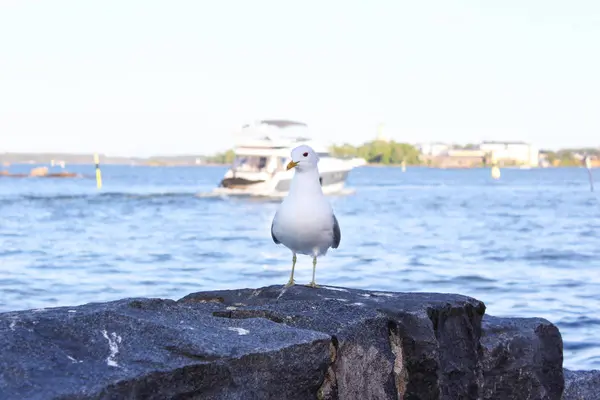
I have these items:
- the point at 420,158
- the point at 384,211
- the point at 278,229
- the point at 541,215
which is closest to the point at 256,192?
the point at 384,211

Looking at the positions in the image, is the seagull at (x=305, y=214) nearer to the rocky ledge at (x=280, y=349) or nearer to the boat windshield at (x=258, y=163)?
the rocky ledge at (x=280, y=349)

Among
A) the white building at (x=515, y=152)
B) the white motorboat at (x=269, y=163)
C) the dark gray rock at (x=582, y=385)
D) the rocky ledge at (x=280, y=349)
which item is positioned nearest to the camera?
the rocky ledge at (x=280, y=349)

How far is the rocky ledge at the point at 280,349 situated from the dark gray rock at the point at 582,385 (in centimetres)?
95

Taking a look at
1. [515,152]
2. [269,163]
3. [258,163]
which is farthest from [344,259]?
[515,152]

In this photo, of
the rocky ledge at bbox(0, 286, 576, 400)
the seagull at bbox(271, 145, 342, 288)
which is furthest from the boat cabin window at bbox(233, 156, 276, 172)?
the rocky ledge at bbox(0, 286, 576, 400)

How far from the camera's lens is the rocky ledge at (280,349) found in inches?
144

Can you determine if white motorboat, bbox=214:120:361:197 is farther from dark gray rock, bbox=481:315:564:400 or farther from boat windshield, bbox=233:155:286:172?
dark gray rock, bbox=481:315:564:400

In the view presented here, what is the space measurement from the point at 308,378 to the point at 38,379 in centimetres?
118

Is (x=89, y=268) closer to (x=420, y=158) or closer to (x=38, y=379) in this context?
(x=38, y=379)

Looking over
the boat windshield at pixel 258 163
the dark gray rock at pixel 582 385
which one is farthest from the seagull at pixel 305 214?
the boat windshield at pixel 258 163

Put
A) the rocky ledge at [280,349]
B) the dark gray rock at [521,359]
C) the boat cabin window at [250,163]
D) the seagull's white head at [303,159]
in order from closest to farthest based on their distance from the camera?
the rocky ledge at [280,349] → the dark gray rock at [521,359] → the seagull's white head at [303,159] → the boat cabin window at [250,163]

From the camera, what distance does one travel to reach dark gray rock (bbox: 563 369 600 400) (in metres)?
6.85

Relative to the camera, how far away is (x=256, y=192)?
54656 millimetres

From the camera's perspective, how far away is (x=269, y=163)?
56.5 meters
